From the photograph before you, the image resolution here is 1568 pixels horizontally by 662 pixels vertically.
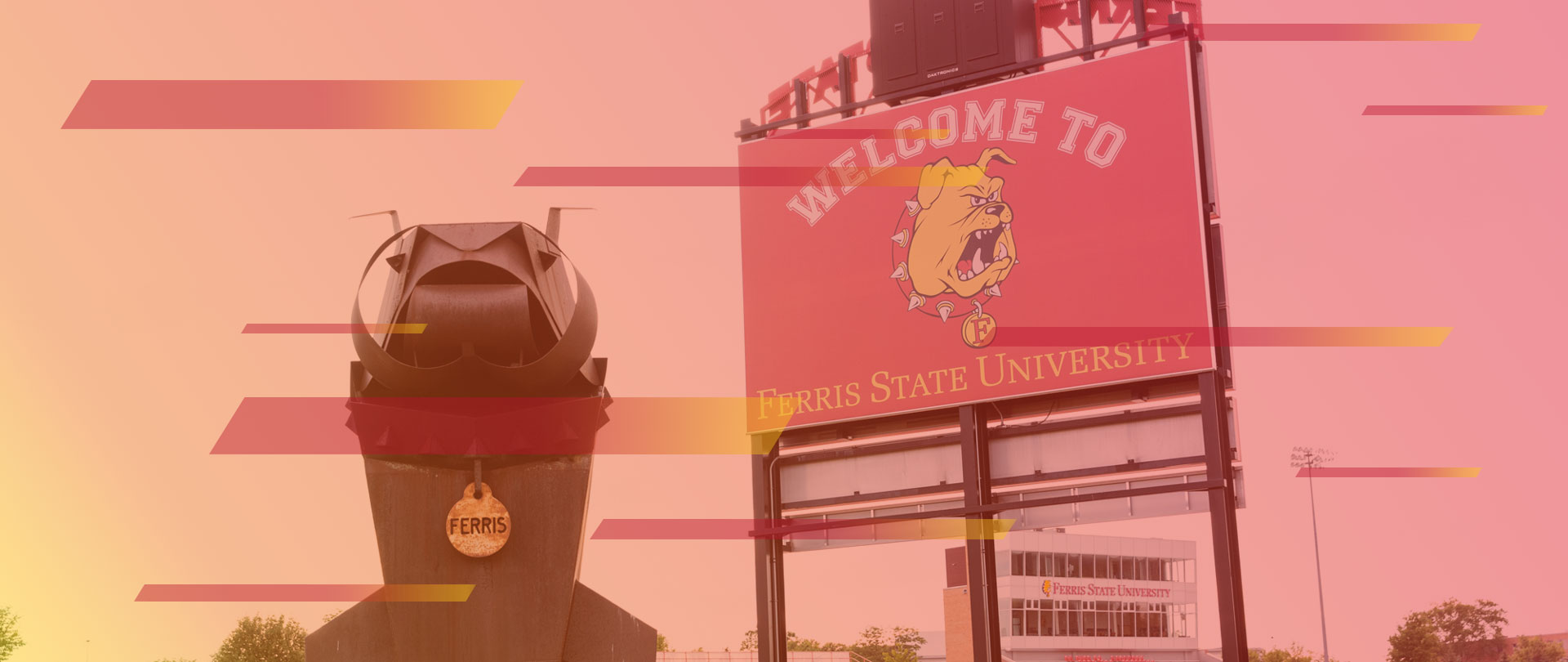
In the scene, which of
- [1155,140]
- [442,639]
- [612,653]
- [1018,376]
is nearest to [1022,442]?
[1018,376]

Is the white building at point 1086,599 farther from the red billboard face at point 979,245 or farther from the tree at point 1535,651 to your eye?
the red billboard face at point 979,245

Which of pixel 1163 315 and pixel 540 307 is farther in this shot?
pixel 1163 315

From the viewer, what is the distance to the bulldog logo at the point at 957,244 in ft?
61.3

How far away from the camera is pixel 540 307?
12023 millimetres

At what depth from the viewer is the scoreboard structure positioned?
57.1 ft

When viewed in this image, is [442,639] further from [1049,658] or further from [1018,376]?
[1049,658]

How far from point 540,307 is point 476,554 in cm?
213

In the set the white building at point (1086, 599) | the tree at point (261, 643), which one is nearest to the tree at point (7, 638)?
the tree at point (261, 643)

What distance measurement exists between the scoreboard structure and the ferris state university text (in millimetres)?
30

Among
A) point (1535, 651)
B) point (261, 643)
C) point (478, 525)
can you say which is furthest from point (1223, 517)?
point (1535, 651)

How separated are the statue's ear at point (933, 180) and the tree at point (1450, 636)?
56.0 metres

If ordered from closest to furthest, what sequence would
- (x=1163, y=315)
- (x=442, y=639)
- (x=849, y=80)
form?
(x=442, y=639)
(x=1163, y=315)
(x=849, y=80)

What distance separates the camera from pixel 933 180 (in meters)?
19.5

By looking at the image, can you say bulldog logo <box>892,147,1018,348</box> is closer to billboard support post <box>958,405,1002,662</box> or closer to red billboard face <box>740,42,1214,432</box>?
red billboard face <box>740,42,1214,432</box>
